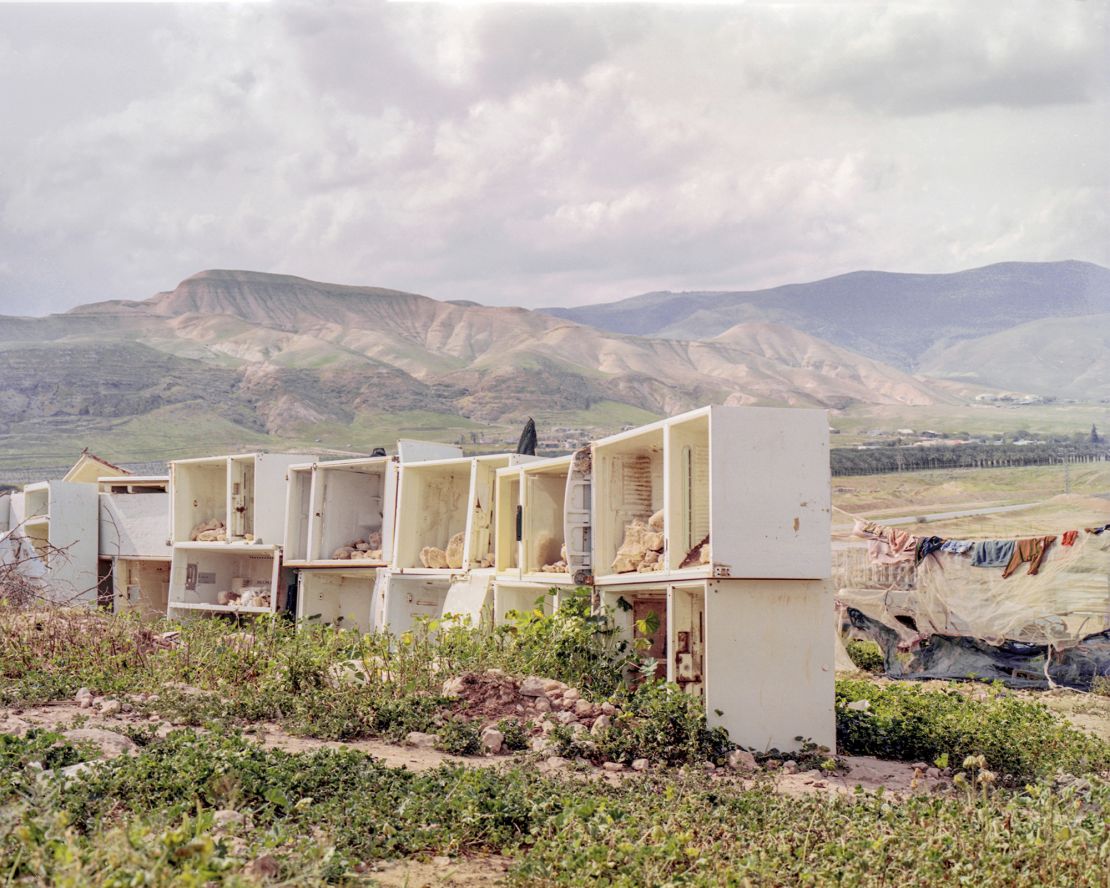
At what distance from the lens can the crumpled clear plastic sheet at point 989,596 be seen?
50.5ft

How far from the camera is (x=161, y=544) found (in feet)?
81.9

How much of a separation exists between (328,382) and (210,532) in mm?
105987

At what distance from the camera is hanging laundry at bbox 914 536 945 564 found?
17.6 metres

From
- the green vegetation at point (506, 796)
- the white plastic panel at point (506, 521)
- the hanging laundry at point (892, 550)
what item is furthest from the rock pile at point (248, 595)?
the hanging laundry at point (892, 550)

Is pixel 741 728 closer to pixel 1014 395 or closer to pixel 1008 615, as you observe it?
pixel 1008 615

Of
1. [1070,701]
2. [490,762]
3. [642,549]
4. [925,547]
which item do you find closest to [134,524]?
[642,549]

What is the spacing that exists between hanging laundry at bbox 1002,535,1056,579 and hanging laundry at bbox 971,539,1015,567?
9 centimetres

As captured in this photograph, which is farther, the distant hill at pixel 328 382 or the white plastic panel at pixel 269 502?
the distant hill at pixel 328 382

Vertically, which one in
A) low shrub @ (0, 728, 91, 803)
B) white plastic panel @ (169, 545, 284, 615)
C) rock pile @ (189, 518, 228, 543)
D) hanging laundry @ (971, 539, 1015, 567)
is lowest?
low shrub @ (0, 728, 91, 803)

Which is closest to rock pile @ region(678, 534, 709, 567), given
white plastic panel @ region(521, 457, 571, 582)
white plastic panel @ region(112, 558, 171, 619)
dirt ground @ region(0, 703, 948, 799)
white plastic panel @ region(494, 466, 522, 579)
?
dirt ground @ region(0, 703, 948, 799)

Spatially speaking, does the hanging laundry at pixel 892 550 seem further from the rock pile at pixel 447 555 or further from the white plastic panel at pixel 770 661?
the white plastic panel at pixel 770 661

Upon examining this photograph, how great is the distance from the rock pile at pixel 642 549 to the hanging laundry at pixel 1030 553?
6273mm

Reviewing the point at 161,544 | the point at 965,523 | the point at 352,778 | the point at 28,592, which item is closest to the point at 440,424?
the point at 965,523

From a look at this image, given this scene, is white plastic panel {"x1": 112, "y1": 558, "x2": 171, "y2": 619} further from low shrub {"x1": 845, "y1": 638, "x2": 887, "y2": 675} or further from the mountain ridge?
the mountain ridge
